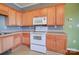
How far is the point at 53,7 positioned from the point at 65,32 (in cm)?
44

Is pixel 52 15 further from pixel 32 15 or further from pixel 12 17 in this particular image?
pixel 12 17

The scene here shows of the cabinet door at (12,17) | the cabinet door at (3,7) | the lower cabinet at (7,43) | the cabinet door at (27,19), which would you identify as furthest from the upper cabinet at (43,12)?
the lower cabinet at (7,43)

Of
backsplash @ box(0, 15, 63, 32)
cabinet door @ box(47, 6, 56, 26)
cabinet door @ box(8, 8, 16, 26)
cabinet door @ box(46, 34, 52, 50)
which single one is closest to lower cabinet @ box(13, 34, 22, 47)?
backsplash @ box(0, 15, 63, 32)

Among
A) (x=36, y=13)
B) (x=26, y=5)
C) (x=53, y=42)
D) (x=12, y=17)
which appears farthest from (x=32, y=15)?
(x=53, y=42)

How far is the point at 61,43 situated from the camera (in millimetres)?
1559

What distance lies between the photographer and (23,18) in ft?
5.29

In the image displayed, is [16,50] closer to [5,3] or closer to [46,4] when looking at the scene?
[5,3]

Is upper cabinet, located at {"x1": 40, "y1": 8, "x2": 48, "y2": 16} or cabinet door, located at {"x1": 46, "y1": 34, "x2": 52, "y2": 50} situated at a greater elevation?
upper cabinet, located at {"x1": 40, "y1": 8, "x2": 48, "y2": 16}

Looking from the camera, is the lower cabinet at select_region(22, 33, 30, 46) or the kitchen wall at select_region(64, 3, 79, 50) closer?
the kitchen wall at select_region(64, 3, 79, 50)

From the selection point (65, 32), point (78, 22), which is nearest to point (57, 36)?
point (65, 32)

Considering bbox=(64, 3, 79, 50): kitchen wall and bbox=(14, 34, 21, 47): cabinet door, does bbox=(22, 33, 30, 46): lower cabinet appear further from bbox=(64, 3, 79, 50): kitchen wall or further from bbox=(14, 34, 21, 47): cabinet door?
bbox=(64, 3, 79, 50): kitchen wall

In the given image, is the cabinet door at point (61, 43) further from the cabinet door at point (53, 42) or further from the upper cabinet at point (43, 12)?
the upper cabinet at point (43, 12)

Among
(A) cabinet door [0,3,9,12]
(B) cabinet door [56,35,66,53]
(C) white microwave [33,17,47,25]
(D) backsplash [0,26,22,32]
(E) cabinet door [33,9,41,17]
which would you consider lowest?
(B) cabinet door [56,35,66,53]

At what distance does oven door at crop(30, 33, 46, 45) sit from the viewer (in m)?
1.62
